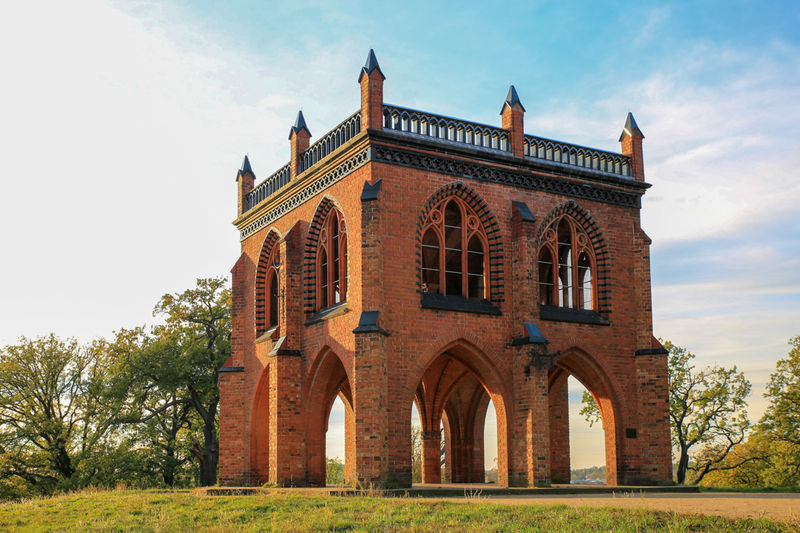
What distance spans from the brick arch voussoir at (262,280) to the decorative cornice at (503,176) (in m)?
7.15

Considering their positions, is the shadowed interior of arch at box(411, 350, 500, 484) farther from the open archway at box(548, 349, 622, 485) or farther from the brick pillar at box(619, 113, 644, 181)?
the brick pillar at box(619, 113, 644, 181)

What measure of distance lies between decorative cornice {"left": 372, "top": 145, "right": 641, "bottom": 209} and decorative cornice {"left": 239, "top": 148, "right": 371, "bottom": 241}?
2.87 ft

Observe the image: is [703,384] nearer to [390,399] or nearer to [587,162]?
[587,162]

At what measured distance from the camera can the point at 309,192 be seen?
26812 mm

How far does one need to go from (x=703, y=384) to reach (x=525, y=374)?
1749 centimetres

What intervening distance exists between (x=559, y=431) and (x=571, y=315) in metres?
4.60

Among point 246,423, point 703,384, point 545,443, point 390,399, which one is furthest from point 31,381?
point 703,384

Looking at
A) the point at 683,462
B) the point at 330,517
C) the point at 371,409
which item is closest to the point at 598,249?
the point at 371,409

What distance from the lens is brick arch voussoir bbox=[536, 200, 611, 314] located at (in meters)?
26.5

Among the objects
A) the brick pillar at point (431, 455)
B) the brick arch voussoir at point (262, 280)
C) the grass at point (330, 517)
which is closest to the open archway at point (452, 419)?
the brick pillar at point (431, 455)

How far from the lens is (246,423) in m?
28.9

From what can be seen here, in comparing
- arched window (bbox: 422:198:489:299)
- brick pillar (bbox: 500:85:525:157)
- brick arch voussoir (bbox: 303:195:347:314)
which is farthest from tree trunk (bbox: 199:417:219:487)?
brick pillar (bbox: 500:85:525:157)

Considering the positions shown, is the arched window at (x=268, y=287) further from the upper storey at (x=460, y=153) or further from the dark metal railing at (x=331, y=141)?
the dark metal railing at (x=331, y=141)

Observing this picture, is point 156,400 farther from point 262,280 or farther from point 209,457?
point 262,280
